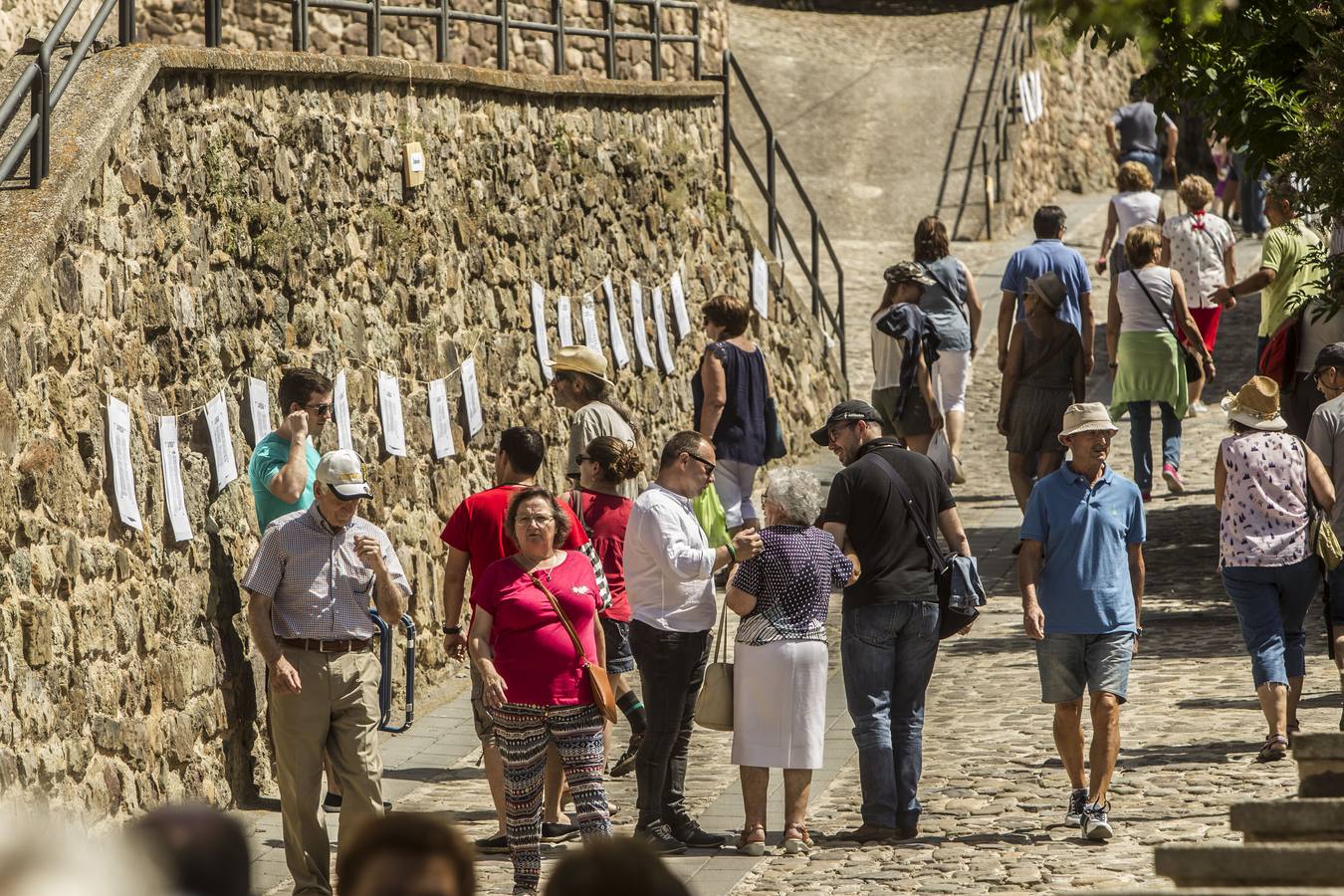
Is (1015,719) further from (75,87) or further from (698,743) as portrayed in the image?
(75,87)

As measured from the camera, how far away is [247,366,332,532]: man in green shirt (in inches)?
332

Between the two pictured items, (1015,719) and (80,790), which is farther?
(1015,719)

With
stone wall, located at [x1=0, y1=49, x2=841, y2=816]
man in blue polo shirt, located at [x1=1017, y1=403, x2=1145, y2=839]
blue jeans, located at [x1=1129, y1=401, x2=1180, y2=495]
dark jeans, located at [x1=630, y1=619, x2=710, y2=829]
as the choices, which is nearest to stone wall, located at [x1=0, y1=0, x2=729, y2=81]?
stone wall, located at [x1=0, y1=49, x2=841, y2=816]

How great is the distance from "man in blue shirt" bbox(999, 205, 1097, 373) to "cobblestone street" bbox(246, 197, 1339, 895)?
1463 millimetres

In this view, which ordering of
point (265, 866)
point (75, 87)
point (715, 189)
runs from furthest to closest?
1. point (715, 189)
2. point (75, 87)
3. point (265, 866)

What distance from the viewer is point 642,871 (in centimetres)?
300

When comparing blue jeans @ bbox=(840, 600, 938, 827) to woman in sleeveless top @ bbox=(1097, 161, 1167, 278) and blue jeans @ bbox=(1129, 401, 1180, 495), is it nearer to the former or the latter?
blue jeans @ bbox=(1129, 401, 1180, 495)

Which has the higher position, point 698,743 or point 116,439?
point 116,439

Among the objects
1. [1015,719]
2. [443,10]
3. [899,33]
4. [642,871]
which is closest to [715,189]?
[443,10]

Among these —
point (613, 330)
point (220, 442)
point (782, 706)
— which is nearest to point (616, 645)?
point (782, 706)

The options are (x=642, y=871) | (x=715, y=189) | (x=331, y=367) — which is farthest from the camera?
(x=715, y=189)

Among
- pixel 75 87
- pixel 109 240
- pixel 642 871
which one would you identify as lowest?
pixel 642 871

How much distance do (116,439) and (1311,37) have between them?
6296 millimetres

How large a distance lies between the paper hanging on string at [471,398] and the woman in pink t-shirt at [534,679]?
4330mm
